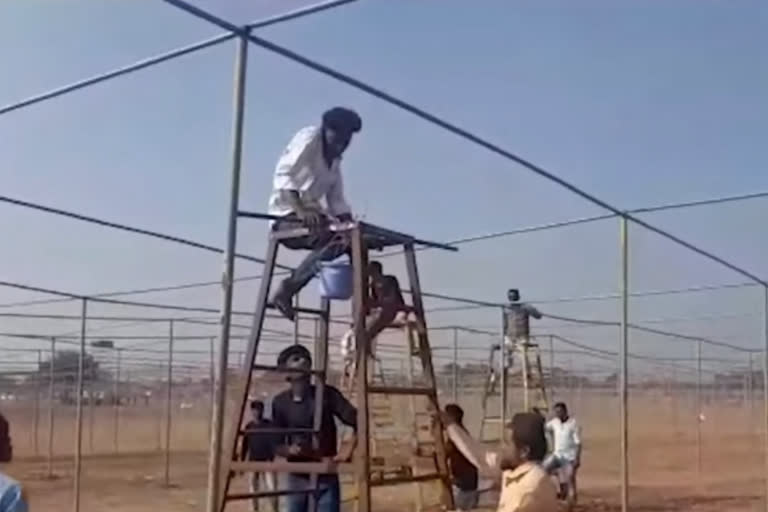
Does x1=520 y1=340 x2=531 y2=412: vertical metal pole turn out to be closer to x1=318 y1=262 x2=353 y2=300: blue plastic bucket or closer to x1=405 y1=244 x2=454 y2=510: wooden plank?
x1=405 y1=244 x2=454 y2=510: wooden plank

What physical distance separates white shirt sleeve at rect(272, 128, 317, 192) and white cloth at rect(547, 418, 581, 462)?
28.1ft

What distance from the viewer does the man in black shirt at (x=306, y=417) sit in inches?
251

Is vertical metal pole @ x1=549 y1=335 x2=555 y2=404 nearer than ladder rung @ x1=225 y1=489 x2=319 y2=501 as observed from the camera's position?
No

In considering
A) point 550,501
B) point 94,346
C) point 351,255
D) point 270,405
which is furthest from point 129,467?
point 550,501

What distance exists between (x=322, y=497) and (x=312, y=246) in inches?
61.2

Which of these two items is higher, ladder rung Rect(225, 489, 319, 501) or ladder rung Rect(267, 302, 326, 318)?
ladder rung Rect(267, 302, 326, 318)

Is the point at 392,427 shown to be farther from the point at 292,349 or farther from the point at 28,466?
the point at 28,466

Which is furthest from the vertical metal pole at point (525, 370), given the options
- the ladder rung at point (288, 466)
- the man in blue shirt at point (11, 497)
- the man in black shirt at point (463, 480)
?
the man in blue shirt at point (11, 497)

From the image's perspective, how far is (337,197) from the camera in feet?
19.6

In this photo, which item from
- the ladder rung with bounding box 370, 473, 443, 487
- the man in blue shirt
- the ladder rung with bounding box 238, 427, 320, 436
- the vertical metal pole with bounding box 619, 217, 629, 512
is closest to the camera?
the man in blue shirt

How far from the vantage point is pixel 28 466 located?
21.0 metres

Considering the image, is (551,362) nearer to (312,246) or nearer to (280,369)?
(280,369)

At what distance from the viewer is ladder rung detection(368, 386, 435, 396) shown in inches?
218

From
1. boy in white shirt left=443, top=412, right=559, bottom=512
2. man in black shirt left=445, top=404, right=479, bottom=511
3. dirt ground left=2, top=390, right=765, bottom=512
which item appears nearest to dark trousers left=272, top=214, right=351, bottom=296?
boy in white shirt left=443, top=412, right=559, bottom=512
